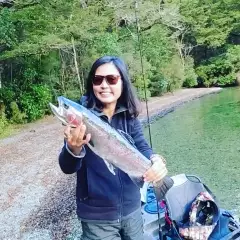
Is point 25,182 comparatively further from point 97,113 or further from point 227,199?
point 97,113

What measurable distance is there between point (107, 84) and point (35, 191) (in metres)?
6.64

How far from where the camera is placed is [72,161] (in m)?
2.23

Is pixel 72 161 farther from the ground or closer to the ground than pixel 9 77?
farther from the ground

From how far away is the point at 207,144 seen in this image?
14031 millimetres

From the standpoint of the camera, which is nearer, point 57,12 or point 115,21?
point 57,12

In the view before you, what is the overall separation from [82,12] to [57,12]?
5.06 ft

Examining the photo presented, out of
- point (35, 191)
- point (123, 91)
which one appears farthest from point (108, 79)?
point (35, 191)

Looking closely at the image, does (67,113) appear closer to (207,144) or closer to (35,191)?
(35,191)

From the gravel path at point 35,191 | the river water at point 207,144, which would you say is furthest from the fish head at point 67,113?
the river water at point 207,144

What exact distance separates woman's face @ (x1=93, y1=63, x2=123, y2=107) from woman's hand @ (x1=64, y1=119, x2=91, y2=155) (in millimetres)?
374

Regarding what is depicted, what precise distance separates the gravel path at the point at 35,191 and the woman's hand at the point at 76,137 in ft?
14.0

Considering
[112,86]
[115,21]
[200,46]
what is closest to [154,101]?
[115,21]

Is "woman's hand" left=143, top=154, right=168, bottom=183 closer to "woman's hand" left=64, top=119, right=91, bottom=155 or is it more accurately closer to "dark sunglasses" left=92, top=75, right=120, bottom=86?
"woman's hand" left=64, top=119, right=91, bottom=155

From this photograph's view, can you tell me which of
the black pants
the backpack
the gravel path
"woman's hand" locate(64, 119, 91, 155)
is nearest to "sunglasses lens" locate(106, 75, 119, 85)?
"woman's hand" locate(64, 119, 91, 155)
